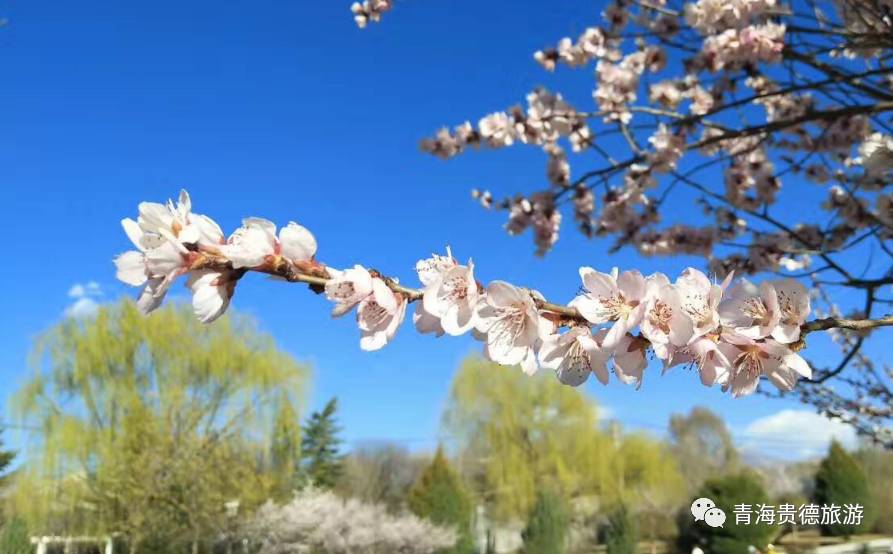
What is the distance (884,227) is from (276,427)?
1175cm

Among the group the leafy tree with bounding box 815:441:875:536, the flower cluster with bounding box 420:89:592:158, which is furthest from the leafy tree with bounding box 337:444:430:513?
the flower cluster with bounding box 420:89:592:158

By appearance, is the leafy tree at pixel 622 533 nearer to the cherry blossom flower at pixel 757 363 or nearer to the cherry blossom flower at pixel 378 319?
the cherry blossom flower at pixel 757 363

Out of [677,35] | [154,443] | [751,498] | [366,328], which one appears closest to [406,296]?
[366,328]

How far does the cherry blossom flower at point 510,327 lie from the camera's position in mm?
893

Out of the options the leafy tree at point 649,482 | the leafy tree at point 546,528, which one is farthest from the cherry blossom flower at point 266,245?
the leafy tree at point 649,482

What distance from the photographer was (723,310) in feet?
2.95

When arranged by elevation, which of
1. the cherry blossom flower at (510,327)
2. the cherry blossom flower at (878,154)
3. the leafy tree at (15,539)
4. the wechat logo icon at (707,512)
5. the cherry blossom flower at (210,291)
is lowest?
the leafy tree at (15,539)

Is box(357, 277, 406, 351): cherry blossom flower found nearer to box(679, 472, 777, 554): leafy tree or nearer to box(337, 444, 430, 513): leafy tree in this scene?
box(679, 472, 777, 554): leafy tree

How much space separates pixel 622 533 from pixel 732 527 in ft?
6.25

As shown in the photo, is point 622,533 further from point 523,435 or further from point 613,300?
point 613,300

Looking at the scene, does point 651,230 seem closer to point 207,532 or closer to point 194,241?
point 194,241

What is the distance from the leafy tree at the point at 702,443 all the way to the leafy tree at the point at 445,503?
13560mm

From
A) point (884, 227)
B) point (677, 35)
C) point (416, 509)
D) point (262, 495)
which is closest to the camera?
point (884, 227)

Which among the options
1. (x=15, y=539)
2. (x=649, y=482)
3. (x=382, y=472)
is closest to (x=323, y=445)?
(x=382, y=472)
